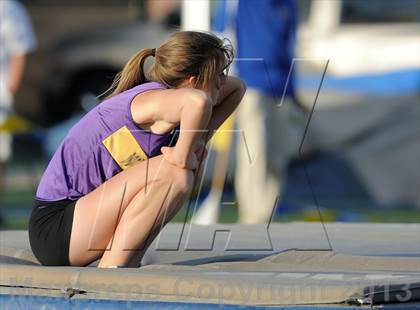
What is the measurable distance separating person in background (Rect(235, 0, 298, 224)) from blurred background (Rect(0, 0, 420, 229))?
1.63ft

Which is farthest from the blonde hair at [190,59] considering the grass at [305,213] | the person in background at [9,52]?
the person in background at [9,52]

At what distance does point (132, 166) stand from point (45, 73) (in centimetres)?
1085

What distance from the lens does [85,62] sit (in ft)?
44.7

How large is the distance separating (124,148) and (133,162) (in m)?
0.09

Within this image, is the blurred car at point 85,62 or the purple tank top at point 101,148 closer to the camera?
the purple tank top at point 101,148

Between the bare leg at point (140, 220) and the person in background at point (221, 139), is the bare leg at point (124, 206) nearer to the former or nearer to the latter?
the bare leg at point (140, 220)

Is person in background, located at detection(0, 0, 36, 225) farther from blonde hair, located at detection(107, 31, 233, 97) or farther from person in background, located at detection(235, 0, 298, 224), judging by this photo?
blonde hair, located at detection(107, 31, 233, 97)

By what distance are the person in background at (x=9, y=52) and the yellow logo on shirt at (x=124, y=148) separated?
428cm

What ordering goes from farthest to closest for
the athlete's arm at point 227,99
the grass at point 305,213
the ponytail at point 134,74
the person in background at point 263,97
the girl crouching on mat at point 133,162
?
the grass at point 305,213 → the person in background at point 263,97 → the athlete's arm at point 227,99 → the ponytail at point 134,74 → the girl crouching on mat at point 133,162

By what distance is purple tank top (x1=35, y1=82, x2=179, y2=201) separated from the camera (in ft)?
13.3

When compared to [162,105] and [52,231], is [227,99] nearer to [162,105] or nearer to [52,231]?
[162,105]

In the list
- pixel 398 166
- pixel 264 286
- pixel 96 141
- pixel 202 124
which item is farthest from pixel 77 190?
pixel 398 166

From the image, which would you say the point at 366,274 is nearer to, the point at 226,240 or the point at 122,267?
the point at 122,267

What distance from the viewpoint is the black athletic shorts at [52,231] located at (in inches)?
162
